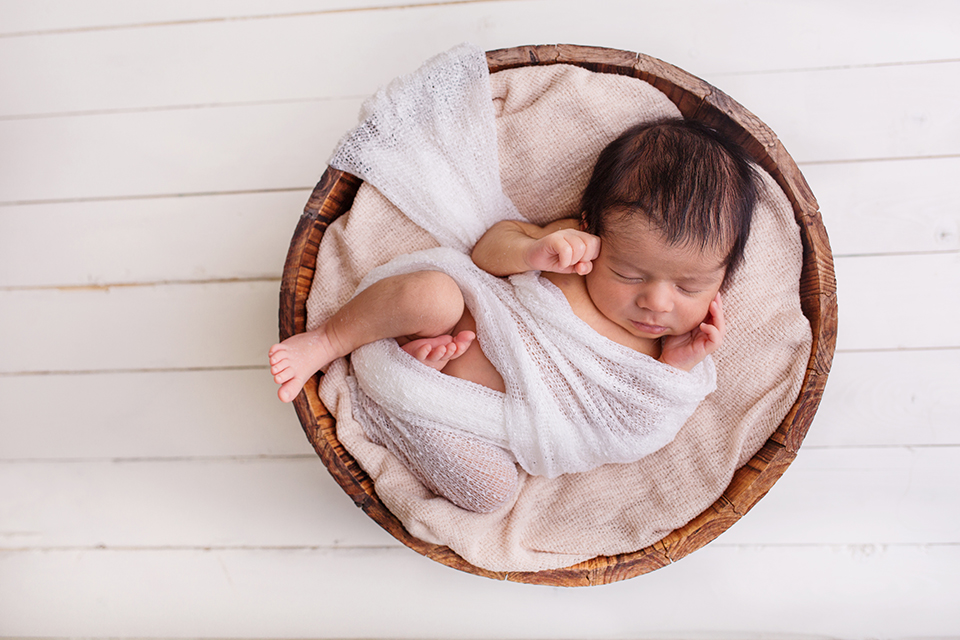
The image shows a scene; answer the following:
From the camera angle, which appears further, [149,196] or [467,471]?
[149,196]

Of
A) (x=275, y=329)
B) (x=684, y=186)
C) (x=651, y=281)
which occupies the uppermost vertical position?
(x=684, y=186)

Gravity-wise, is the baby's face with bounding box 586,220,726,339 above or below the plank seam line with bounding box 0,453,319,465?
above

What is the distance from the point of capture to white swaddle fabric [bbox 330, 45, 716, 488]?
1.07m

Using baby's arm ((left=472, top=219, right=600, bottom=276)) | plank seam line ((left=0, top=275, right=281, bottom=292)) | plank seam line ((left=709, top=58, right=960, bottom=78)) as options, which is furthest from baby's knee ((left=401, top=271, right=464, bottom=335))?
plank seam line ((left=709, top=58, right=960, bottom=78))

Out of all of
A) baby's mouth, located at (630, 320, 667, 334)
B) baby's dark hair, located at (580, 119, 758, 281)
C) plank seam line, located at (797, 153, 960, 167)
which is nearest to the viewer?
baby's dark hair, located at (580, 119, 758, 281)

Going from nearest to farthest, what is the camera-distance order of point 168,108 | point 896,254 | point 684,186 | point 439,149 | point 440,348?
point 684,186
point 440,348
point 439,149
point 896,254
point 168,108

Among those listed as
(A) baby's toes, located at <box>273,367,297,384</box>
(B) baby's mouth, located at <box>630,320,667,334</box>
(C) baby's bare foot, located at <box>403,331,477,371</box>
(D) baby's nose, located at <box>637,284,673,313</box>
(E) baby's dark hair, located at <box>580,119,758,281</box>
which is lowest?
(A) baby's toes, located at <box>273,367,297,384</box>

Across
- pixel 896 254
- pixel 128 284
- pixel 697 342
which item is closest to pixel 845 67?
pixel 896 254

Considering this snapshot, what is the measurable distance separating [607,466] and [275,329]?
78cm

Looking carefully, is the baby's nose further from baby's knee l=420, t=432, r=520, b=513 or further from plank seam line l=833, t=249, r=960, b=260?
plank seam line l=833, t=249, r=960, b=260

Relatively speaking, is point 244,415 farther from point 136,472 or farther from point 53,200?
point 53,200

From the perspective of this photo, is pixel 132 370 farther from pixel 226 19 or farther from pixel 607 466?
pixel 607 466

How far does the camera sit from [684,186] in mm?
933

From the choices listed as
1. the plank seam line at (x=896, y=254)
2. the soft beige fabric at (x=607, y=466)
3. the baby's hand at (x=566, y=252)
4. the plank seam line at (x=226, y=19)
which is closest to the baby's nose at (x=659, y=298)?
the baby's hand at (x=566, y=252)
